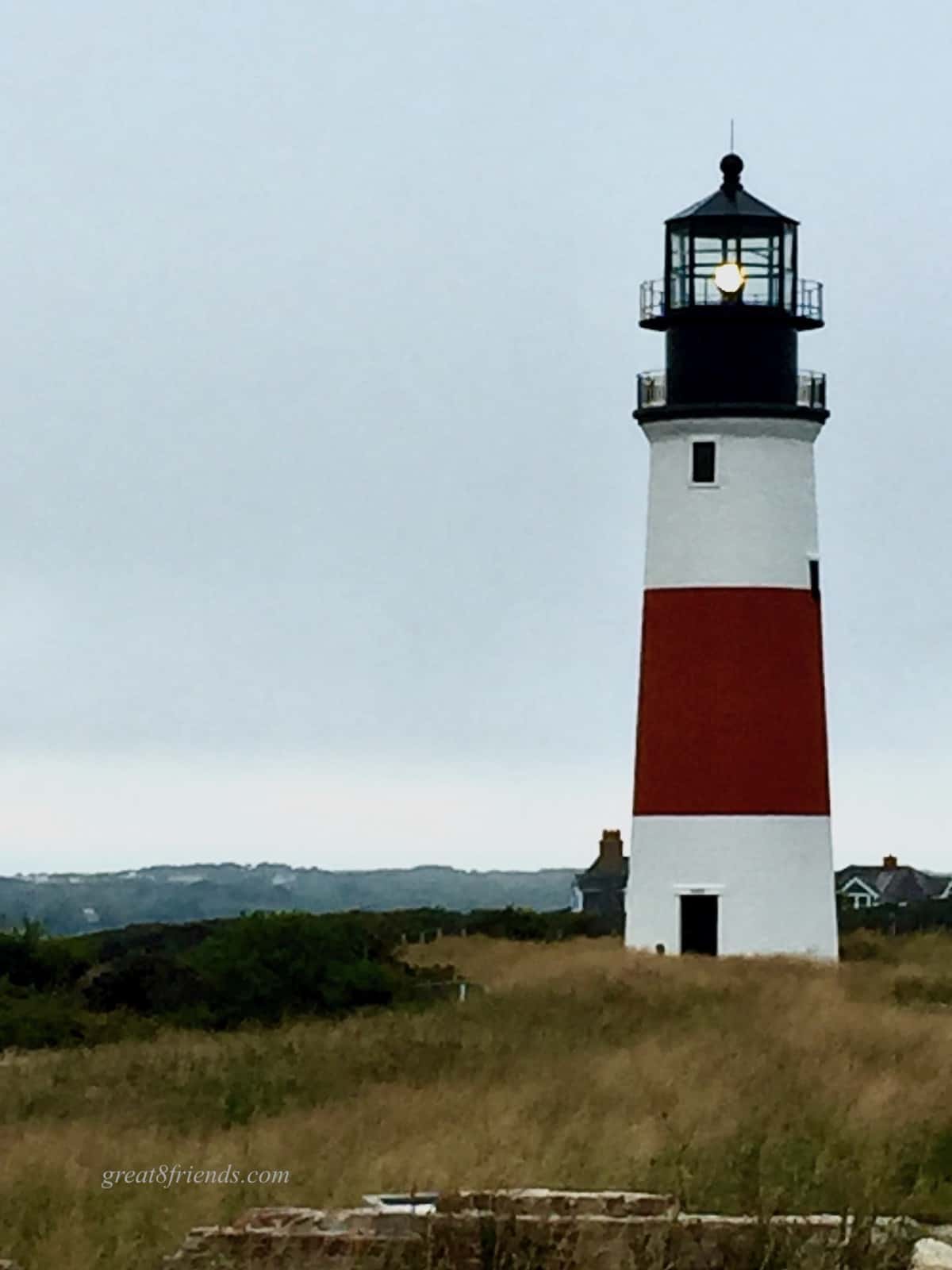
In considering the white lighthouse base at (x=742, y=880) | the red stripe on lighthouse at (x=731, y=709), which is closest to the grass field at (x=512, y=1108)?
the white lighthouse base at (x=742, y=880)

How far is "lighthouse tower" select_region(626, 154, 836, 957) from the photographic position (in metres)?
26.9

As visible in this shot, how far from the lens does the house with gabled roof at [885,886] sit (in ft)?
203

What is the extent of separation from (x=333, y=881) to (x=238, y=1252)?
153m

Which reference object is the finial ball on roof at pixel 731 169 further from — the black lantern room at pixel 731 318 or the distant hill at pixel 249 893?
the distant hill at pixel 249 893

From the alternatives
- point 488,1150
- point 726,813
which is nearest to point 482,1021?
point 726,813

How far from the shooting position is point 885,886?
6338 cm

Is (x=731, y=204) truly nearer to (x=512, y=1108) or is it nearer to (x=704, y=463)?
(x=704, y=463)

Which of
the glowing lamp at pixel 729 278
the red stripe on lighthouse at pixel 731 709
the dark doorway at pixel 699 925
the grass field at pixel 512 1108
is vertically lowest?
the grass field at pixel 512 1108

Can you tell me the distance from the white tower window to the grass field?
5.27 meters

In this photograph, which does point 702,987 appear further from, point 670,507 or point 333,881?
point 333,881

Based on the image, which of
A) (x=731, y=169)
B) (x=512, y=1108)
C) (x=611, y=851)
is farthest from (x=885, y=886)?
(x=512, y=1108)

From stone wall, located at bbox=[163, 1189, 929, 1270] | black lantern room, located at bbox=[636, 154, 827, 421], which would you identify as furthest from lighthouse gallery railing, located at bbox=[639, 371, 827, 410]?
stone wall, located at bbox=[163, 1189, 929, 1270]

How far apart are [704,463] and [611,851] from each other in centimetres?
3125

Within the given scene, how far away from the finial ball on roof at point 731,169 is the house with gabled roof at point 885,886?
32.5 metres
